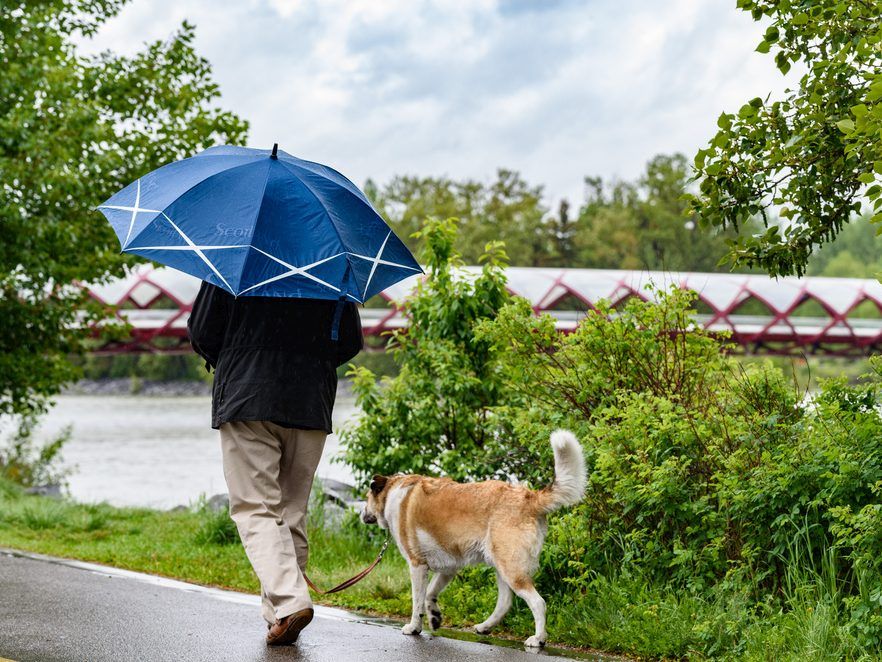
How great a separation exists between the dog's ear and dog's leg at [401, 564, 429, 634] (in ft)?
1.63

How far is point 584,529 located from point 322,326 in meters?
2.01

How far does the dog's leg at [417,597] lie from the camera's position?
525cm

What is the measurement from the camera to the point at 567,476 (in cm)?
493

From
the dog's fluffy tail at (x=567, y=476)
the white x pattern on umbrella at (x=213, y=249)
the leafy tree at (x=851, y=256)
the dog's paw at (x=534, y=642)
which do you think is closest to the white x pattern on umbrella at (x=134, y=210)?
the white x pattern on umbrella at (x=213, y=249)

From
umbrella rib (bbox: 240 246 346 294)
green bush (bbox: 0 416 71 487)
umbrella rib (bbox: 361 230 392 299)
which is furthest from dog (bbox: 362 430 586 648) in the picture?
green bush (bbox: 0 416 71 487)

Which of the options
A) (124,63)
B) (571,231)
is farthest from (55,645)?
(571,231)

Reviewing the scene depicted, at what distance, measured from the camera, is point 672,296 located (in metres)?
6.96

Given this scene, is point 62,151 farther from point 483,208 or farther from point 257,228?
point 483,208

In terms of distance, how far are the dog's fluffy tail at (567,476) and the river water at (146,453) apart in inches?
153

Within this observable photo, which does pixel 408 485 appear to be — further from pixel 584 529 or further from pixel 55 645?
pixel 55 645

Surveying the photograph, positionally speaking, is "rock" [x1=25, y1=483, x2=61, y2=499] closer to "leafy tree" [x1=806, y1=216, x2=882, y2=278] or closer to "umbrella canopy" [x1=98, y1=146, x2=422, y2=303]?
"umbrella canopy" [x1=98, y1=146, x2=422, y2=303]

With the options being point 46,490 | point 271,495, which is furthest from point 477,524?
point 46,490

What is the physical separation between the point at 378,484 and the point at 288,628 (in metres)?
1.06

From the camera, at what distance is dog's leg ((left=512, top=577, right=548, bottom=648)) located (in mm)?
4879
